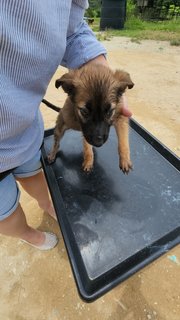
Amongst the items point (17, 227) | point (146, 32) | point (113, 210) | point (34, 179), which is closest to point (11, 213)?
point (17, 227)

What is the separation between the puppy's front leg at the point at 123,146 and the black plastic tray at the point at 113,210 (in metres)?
0.07

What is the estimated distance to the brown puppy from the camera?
5.37 ft

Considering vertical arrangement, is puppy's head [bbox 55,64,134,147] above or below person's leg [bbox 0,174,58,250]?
above

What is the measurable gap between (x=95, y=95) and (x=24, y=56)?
65 centimetres

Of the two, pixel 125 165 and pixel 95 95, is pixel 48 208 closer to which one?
pixel 125 165

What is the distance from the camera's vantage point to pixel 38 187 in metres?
2.19

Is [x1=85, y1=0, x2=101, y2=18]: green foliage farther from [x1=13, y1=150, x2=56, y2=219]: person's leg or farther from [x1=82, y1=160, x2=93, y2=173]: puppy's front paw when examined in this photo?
[x1=82, y1=160, x2=93, y2=173]: puppy's front paw

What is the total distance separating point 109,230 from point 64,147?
894 mm

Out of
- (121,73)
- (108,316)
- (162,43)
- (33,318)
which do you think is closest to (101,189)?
(121,73)

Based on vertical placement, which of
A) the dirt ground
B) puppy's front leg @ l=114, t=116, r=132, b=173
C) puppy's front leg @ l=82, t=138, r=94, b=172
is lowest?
the dirt ground

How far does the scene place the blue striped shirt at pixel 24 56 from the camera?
96 cm

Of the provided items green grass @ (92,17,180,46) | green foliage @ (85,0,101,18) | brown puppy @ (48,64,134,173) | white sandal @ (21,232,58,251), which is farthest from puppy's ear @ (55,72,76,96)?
green foliage @ (85,0,101,18)

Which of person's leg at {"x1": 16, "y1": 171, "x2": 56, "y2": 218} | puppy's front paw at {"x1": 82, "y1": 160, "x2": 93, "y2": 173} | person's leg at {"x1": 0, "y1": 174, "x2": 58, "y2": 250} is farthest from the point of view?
person's leg at {"x1": 16, "y1": 171, "x2": 56, "y2": 218}

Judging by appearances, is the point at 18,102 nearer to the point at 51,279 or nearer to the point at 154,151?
the point at 154,151
